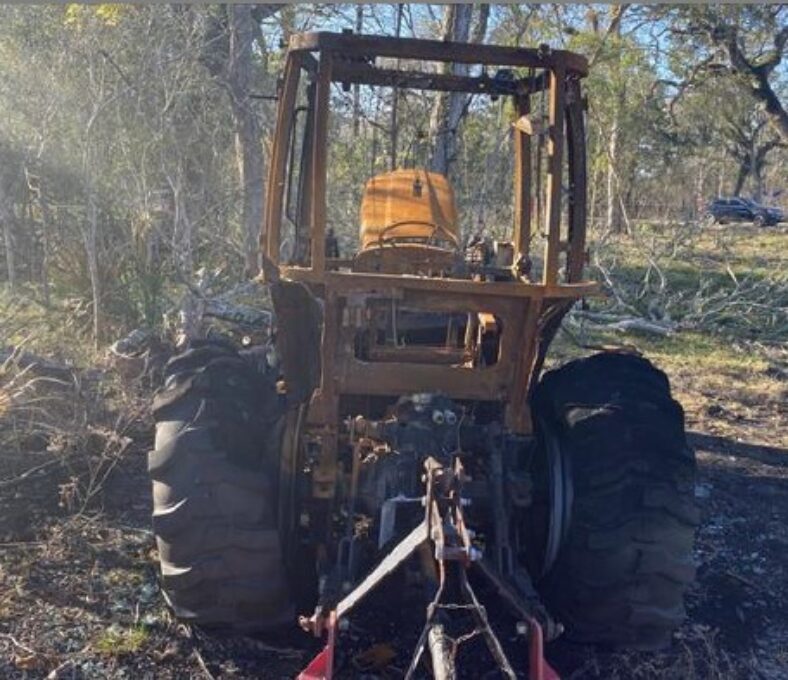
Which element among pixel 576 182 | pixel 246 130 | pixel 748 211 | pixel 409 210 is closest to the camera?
pixel 576 182

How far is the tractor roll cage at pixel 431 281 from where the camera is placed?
144 inches

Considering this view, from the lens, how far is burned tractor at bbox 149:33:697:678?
12.0 ft

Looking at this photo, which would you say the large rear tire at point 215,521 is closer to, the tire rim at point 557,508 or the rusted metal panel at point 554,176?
the tire rim at point 557,508

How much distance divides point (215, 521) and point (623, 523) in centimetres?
147

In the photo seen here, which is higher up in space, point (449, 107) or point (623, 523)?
point (449, 107)

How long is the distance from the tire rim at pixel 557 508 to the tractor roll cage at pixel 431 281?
24 centimetres

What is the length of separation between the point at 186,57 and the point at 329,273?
18.4 ft

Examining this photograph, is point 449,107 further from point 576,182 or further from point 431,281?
point 431,281

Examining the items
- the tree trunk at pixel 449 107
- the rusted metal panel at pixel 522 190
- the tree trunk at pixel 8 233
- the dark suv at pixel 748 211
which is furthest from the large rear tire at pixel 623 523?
the dark suv at pixel 748 211

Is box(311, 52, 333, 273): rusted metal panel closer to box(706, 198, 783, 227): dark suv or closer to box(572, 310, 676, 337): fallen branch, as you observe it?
box(572, 310, 676, 337): fallen branch

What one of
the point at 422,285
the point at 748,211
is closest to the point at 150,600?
the point at 422,285

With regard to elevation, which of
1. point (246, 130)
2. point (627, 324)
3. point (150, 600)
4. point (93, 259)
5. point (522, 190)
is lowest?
point (150, 600)

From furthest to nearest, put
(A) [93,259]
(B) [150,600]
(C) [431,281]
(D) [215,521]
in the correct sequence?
(A) [93,259]
(B) [150,600]
(D) [215,521]
(C) [431,281]

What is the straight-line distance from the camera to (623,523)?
3854 mm
